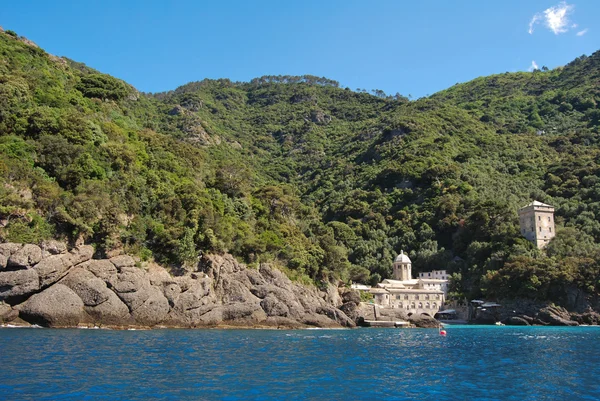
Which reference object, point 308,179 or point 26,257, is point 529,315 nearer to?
point 26,257

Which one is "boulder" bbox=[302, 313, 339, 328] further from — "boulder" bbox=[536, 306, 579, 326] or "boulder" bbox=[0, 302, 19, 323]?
"boulder" bbox=[536, 306, 579, 326]

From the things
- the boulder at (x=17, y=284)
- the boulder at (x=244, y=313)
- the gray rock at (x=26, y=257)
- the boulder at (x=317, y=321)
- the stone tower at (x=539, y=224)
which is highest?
the stone tower at (x=539, y=224)

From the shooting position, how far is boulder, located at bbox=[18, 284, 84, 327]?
40500 millimetres

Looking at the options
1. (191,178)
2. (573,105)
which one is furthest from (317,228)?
(573,105)

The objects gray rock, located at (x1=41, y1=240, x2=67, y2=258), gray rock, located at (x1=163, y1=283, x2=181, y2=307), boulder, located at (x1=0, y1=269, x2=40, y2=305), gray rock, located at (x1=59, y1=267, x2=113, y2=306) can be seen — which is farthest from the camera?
gray rock, located at (x1=163, y1=283, x2=181, y2=307)

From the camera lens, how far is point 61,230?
4516 centimetres

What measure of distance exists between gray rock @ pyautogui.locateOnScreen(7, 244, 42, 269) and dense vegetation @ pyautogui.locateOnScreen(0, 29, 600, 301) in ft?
4.30

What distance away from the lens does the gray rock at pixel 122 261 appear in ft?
153

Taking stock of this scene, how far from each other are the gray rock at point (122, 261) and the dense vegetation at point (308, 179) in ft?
3.51

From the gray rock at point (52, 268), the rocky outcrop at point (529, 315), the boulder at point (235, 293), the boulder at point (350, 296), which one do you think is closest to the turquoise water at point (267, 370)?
the gray rock at point (52, 268)

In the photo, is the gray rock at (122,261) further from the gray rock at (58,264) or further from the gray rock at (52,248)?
the gray rock at (52,248)

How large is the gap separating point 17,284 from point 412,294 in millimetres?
69473

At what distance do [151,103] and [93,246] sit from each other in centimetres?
12008

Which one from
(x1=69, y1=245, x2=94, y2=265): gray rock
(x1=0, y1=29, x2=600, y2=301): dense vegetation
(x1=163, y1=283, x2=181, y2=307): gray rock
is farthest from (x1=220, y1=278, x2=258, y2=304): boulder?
(x1=69, y1=245, x2=94, y2=265): gray rock
